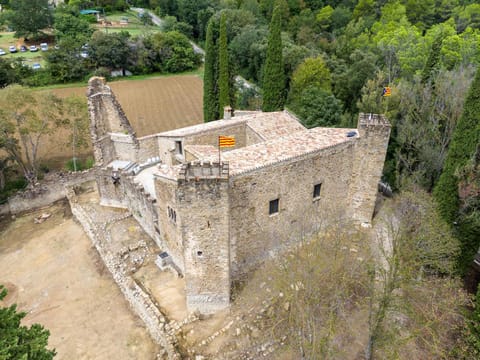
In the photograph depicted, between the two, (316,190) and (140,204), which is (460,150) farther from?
(140,204)

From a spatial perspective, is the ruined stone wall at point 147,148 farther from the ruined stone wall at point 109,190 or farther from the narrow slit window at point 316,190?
the narrow slit window at point 316,190

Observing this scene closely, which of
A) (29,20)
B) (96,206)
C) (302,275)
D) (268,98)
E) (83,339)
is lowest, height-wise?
(83,339)

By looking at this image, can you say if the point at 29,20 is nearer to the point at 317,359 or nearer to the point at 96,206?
the point at 96,206

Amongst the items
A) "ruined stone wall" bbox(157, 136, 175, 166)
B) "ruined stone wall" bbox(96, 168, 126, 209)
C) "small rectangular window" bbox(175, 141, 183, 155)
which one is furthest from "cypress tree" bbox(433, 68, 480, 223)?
"ruined stone wall" bbox(96, 168, 126, 209)

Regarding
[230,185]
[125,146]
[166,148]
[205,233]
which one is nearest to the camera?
[205,233]

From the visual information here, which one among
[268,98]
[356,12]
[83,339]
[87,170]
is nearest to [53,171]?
[87,170]

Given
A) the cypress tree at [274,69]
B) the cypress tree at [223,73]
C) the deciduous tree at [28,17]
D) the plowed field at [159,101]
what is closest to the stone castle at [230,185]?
the cypress tree at [274,69]

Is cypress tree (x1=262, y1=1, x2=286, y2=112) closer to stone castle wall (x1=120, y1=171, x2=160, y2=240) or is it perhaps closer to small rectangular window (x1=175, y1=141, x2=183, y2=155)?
small rectangular window (x1=175, y1=141, x2=183, y2=155)

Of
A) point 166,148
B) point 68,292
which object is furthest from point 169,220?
point 166,148
